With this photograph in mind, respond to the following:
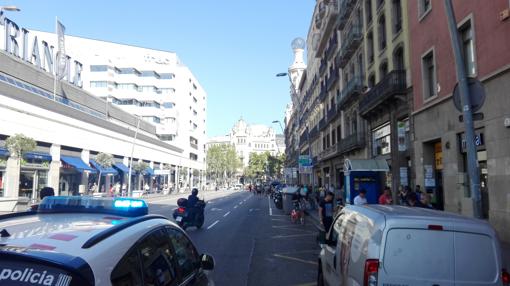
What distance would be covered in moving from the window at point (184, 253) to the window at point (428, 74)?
16.6m

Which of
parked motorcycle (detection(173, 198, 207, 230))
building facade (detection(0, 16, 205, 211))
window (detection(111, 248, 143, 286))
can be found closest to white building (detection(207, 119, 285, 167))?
building facade (detection(0, 16, 205, 211))

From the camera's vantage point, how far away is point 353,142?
1227 inches

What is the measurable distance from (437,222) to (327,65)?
4215 cm

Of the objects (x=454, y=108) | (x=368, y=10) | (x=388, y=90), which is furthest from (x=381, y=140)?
(x=454, y=108)

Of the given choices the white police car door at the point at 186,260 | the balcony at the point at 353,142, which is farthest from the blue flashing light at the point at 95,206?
the balcony at the point at 353,142

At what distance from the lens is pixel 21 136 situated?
91.1ft

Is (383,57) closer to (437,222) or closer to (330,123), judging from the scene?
(330,123)

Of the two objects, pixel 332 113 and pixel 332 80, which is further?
pixel 332 113

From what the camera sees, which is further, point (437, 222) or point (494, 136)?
point (494, 136)

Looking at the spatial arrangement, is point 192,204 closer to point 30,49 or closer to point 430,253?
point 430,253

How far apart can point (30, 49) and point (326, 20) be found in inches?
1062

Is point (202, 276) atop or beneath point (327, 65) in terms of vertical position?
beneath

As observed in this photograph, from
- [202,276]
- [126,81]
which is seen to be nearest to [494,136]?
[202,276]

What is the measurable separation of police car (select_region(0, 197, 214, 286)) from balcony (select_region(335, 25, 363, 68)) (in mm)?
→ 28018
